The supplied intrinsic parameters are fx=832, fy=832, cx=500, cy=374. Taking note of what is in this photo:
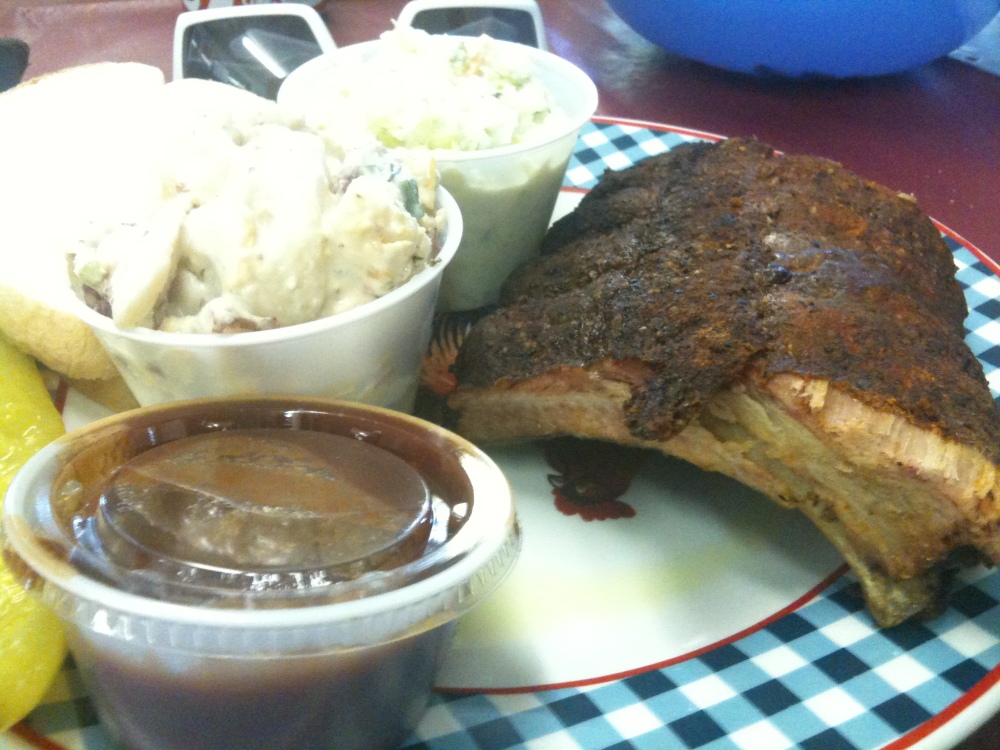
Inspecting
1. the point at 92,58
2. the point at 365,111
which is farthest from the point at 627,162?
the point at 92,58

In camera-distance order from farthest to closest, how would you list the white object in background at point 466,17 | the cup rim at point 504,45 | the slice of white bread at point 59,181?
the white object in background at point 466,17, the cup rim at point 504,45, the slice of white bread at point 59,181

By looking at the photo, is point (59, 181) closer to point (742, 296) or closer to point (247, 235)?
point (247, 235)

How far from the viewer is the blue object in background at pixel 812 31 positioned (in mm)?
3549

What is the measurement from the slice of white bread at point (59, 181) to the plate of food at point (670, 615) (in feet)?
0.82

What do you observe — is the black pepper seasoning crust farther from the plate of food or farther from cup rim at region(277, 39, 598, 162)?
cup rim at region(277, 39, 598, 162)

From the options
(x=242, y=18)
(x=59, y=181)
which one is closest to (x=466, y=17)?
(x=242, y=18)

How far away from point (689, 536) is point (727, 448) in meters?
0.27

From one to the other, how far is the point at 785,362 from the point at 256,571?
966mm

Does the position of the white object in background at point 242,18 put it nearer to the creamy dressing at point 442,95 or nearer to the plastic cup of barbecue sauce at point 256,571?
the creamy dressing at point 442,95

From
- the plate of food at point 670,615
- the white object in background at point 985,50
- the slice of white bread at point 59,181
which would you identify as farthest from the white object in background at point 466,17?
the white object in background at point 985,50

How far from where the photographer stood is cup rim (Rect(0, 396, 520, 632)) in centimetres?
99

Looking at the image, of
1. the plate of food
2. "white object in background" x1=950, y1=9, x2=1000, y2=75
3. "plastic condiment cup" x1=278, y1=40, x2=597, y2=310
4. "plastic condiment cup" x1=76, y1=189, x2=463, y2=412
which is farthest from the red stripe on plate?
"white object in background" x1=950, y1=9, x2=1000, y2=75

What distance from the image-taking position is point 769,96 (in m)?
4.26

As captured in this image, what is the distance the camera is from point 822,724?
1.36m
